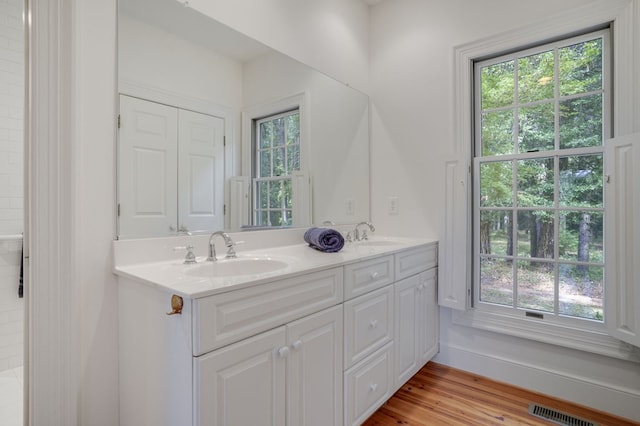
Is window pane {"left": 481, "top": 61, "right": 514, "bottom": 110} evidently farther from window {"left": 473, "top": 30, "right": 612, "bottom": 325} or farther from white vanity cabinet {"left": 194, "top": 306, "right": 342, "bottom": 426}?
white vanity cabinet {"left": 194, "top": 306, "right": 342, "bottom": 426}

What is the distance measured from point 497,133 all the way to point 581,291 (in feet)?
3.49

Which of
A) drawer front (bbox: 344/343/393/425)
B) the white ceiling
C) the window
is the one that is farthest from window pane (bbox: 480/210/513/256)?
the white ceiling

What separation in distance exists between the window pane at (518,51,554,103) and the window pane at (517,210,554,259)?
0.71 m

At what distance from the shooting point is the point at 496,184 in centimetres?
212

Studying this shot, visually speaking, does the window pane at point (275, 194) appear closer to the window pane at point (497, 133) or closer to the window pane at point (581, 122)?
the window pane at point (497, 133)

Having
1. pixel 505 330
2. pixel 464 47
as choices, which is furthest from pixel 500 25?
pixel 505 330

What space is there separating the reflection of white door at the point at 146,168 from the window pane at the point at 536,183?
78.6 inches

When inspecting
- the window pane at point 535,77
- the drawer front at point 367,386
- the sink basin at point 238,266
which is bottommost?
the drawer front at point 367,386

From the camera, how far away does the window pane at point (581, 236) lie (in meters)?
1.79

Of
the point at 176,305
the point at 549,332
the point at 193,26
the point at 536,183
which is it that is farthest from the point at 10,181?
the point at 549,332

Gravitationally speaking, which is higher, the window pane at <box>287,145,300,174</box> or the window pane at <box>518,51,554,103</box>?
the window pane at <box>518,51,554,103</box>

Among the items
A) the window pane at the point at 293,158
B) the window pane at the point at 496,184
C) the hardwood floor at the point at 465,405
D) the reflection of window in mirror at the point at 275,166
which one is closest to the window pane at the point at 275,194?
the reflection of window in mirror at the point at 275,166

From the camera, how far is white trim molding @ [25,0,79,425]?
44.8 inches

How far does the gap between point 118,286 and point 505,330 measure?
7.04ft
